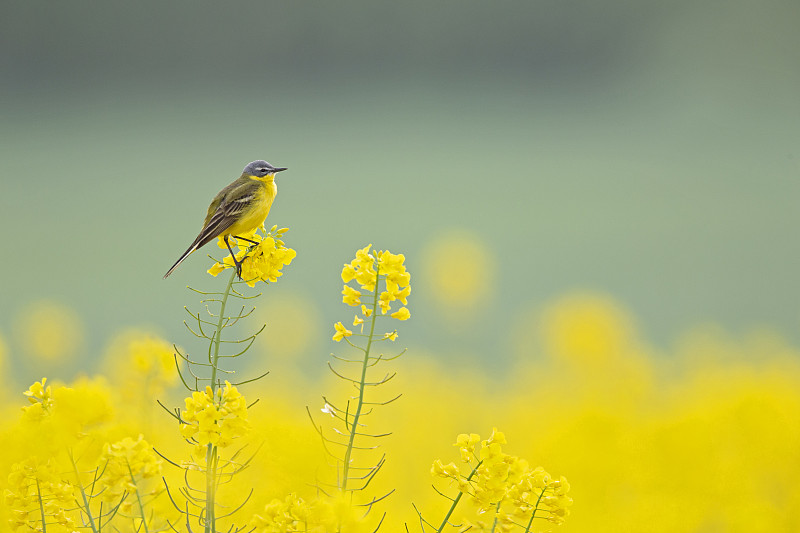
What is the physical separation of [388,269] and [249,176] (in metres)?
1.09

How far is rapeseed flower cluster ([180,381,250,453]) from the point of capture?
1.29m

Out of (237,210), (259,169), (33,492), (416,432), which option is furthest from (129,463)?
(416,432)

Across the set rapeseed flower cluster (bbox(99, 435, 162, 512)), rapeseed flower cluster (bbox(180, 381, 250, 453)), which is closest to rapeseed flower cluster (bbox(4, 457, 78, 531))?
rapeseed flower cluster (bbox(99, 435, 162, 512))

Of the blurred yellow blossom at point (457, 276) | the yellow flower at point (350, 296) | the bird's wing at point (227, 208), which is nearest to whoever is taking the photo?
the yellow flower at point (350, 296)

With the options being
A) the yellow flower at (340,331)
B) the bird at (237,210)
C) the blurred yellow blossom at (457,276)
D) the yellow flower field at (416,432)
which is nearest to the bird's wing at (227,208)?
the bird at (237,210)

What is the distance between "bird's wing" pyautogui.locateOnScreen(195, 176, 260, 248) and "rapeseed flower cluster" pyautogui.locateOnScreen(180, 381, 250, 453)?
0.82m

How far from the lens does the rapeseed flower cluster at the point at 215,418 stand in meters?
1.29

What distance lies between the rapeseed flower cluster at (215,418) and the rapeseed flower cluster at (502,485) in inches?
15.0

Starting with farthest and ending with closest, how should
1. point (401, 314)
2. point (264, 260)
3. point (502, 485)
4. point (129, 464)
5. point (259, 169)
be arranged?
1. point (259, 169)
2. point (264, 260)
3. point (401, 314)
4. point (502, 485)
5. point (129, 464)

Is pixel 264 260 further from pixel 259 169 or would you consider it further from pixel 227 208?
pixel 259 169

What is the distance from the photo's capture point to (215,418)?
50.7 inches

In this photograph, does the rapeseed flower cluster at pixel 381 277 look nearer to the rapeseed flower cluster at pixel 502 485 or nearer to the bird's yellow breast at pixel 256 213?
the rapeseed flower cluster at pixel 502 485

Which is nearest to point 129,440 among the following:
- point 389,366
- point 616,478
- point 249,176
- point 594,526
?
point 249,176

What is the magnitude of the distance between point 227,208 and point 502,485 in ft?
3.77
